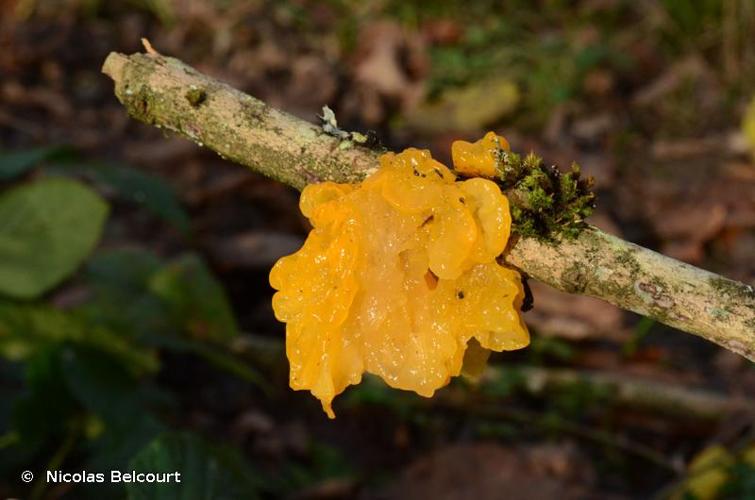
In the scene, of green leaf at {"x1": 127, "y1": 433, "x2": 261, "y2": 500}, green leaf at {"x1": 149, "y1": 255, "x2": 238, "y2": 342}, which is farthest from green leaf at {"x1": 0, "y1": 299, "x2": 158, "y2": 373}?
green leaf at {"x1": 127, "y1": 433, "x2": 261, "y2": 500}

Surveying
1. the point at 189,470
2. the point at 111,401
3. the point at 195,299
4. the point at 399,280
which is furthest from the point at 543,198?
the point at 195,299

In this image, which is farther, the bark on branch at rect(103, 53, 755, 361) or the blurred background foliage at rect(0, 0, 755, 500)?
the blurred background foliage at rect(0, 0, 755, 500)

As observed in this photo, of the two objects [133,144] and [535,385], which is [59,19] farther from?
[535,385]

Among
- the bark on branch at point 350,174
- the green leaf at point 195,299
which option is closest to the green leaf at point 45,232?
the green leaf at point 195,299

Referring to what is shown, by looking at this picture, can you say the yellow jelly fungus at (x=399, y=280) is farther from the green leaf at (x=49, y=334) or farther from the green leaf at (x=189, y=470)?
the green leaf at (x=49, y=334)

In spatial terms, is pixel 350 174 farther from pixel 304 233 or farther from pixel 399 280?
pixel 304 233

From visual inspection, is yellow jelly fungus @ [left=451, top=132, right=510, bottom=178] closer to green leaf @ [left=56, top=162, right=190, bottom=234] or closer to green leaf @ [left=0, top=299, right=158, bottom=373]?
green leaf @ [left=0, top=299, right=158, bottom=373]
